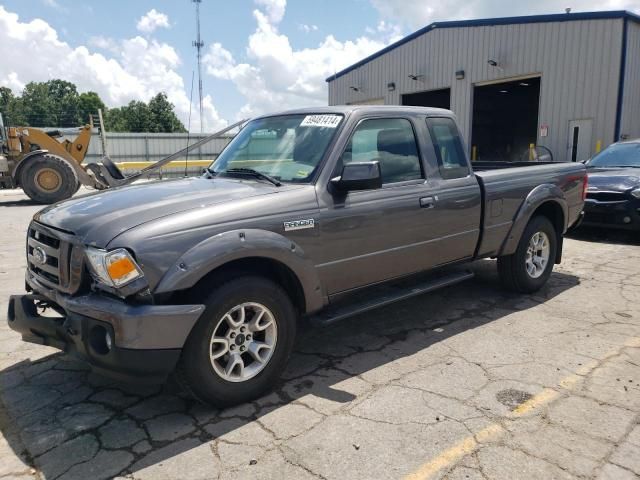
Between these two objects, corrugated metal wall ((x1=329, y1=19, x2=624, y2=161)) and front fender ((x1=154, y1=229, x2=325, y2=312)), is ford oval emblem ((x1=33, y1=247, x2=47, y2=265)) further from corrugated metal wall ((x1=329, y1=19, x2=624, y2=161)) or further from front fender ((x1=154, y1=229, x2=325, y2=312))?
corrugated metal wall ((x1=329, y1=19, x2=624, y2=161))

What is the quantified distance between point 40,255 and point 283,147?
184cm

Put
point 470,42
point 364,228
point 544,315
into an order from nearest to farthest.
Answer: point 364,228 < point 544,315 < point 470,42

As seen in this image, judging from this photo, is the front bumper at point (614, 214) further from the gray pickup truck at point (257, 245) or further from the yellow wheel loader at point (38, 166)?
the yellow wheel loader at point (38, 166)

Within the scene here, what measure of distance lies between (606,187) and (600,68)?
29.5 feet

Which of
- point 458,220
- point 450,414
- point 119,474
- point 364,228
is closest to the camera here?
point 119,474

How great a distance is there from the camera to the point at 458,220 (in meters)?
4.55

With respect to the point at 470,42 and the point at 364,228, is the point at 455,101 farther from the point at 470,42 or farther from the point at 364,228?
the point at 364,228

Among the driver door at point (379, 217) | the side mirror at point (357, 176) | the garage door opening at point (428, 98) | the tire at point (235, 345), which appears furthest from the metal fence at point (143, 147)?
the tire at point (235, 345)

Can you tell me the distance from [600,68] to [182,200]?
15.9 m

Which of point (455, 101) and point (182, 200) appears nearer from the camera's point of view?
point (182, 200)

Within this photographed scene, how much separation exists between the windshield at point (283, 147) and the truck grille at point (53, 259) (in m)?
1.40

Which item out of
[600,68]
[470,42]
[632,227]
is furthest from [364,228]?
[470,42]

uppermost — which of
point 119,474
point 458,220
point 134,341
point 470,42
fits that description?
point 470,42

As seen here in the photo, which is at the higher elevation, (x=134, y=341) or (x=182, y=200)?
(x=182, y=200)
